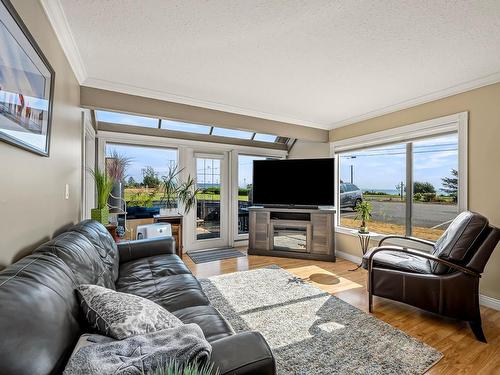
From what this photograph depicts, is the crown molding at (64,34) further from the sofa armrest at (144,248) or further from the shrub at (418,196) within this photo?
the shrub at (418,196)

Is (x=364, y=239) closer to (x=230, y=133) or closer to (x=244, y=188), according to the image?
(x=244, y=188)

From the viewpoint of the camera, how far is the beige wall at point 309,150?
4.64 meters

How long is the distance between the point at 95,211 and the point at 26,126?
1.74 meters

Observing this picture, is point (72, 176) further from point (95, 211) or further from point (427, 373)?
point (427, 373)

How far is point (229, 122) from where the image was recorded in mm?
3512

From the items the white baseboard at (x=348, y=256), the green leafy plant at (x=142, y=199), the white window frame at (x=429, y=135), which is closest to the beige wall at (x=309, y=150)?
the white window frame at (x=429, y=135)

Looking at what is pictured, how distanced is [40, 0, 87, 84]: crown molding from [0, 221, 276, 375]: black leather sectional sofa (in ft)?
4.81

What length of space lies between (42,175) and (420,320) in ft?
10.6

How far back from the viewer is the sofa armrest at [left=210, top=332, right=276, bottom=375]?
844 millimetres

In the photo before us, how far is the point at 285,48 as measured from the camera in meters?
2.06

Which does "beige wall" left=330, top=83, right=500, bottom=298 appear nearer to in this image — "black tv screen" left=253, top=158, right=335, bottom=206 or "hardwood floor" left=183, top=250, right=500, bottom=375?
"hardwood floor" left=183, top=250, right=500, bottom=375

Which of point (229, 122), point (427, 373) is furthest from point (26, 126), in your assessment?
point (427, 373)

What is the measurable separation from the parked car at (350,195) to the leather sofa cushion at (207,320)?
339cm

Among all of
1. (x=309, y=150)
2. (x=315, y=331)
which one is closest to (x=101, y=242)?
(x=315, y=331)
